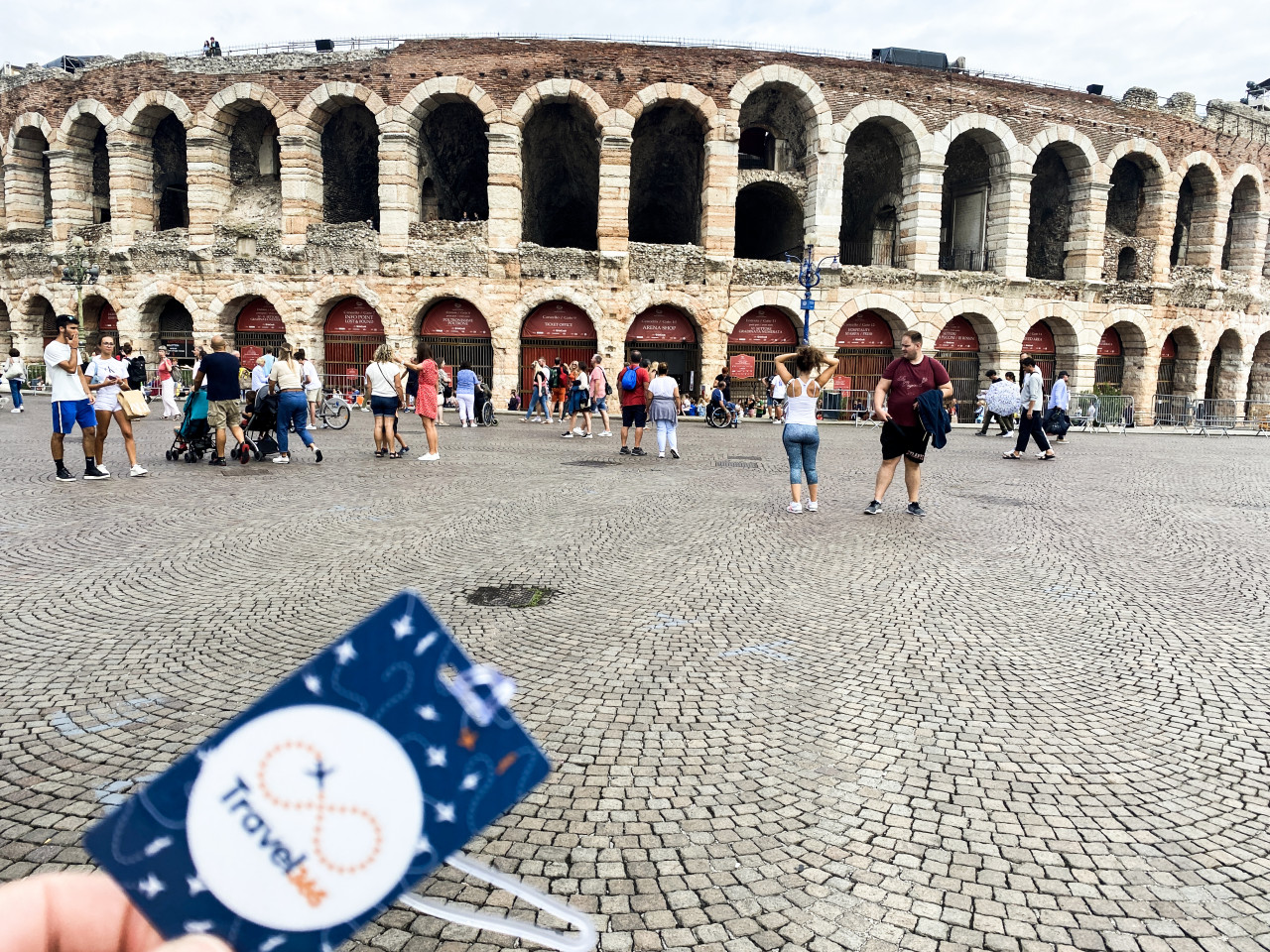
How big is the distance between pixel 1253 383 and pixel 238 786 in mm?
42282

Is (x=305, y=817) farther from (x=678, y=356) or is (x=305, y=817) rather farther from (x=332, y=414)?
(x=678, y=356)

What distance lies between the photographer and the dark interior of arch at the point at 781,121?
87.4 ft

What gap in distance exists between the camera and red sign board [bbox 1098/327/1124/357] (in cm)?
2950

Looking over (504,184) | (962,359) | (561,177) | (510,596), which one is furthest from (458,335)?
(510,596)

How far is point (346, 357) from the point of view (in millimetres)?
26719

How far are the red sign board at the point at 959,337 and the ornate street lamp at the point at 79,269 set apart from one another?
94.6 ft

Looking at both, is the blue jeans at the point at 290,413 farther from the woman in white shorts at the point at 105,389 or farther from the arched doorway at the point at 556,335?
the arched doorway at the point at 556,335

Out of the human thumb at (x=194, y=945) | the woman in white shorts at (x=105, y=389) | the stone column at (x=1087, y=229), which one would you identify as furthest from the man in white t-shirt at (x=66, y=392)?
the stone column at (x=1087, y=229)

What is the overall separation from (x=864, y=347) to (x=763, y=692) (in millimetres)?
25687

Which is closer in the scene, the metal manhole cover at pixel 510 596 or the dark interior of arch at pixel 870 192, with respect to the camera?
the metal manhole cover at pixel 510 596

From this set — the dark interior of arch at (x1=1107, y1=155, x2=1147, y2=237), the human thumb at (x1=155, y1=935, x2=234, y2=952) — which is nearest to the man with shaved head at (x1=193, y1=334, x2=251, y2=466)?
the human thumb at (x1=155, y1=935, x2=234, y2=952)

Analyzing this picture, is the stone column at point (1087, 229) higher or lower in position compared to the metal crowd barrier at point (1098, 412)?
higher

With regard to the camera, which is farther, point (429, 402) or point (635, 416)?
point (635, 416)

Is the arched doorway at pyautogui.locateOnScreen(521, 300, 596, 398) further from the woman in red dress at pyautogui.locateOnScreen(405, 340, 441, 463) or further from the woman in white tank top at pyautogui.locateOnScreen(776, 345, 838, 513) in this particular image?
the woman in white tank top at pyautogui.locateOnScreen(776, 345, 838, 513)
